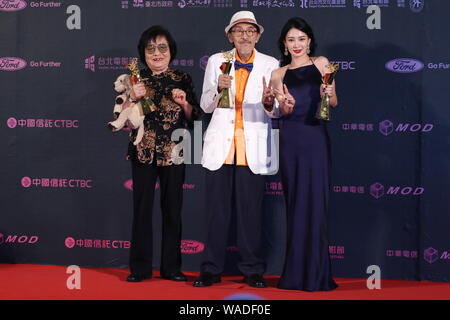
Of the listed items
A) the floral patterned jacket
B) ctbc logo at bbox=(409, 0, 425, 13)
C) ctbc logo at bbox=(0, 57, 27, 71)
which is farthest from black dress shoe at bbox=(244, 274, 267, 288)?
ctbc logo at bbox=(0, 57, 27, 71)

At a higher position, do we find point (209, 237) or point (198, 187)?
point (198, 187)

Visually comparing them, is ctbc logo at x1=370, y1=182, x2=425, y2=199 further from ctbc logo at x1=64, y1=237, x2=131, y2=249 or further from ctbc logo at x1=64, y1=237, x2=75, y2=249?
ctbc logo at x1=64, y1=237, x2=75, y2=249

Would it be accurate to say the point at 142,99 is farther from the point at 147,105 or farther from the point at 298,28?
the point at 298,28

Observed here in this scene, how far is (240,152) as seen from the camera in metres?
4.60

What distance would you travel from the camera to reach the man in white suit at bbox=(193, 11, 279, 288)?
4.59 meters

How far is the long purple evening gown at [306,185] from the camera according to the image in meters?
4.49

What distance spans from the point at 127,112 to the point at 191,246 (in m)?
1.37

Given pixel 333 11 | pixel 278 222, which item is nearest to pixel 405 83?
pixel 333 11

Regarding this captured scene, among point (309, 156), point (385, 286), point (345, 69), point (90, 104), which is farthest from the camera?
point (90, 104)

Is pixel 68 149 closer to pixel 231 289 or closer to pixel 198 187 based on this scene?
pixel 198 187

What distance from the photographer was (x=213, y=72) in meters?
4.64

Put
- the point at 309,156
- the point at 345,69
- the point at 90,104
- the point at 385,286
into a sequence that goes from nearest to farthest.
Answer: the point at 309,156, the point at 385,286, the point at 345,69, the point at 90,104

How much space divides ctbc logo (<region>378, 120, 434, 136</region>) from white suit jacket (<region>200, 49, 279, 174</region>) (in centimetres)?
103

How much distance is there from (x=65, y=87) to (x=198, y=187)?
149cm
